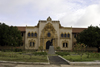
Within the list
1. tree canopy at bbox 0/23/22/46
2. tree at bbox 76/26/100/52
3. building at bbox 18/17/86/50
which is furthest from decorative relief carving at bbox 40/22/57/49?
tree at bbox 76/26/100/52

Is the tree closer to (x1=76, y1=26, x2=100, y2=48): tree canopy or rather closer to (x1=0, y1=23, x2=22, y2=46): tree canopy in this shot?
Result: (x1=76, y1=26, x2=100, y2=48): tree canopy

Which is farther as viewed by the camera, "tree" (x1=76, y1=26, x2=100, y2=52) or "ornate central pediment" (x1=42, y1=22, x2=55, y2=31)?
"ornate central pediment" (x1=42, y1=22, x2=55, y2=31)

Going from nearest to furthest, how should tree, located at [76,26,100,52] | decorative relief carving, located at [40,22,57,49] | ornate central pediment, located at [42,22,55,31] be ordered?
1. tree, located at [76,26,100,52]
2. decorative relief carving, located at [40,22,57,49]
3. ornate central pediment, located at [42,22,55,31]

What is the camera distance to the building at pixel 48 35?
4094 cm

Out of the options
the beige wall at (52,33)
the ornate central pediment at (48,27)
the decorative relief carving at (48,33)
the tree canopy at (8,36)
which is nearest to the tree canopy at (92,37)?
the beige wall at (52,33)

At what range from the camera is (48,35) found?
41.3 meters

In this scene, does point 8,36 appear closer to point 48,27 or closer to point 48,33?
point 48,33

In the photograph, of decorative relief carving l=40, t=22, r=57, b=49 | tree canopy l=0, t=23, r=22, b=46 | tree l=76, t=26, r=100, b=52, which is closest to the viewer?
tree l=76, t=26, r=100, b=52

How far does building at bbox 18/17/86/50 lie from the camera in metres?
40.9

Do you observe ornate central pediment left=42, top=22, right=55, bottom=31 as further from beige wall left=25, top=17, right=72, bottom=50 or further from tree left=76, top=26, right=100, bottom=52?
tree left=76, top=26, right=100, bottom=52

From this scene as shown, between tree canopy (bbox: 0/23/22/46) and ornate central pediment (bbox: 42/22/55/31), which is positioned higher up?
ornate central pediment (bbox: 42/22/55/31)

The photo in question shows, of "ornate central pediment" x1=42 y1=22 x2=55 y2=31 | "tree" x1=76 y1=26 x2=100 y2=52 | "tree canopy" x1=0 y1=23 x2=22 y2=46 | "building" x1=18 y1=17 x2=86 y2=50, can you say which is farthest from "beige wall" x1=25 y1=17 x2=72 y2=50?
"tree" x1=76 y1=26 x2=100 y2=52

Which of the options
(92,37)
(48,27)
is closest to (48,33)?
(48,27)

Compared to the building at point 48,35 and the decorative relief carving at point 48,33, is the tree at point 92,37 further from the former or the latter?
the decorative relief carving at point 48,33
